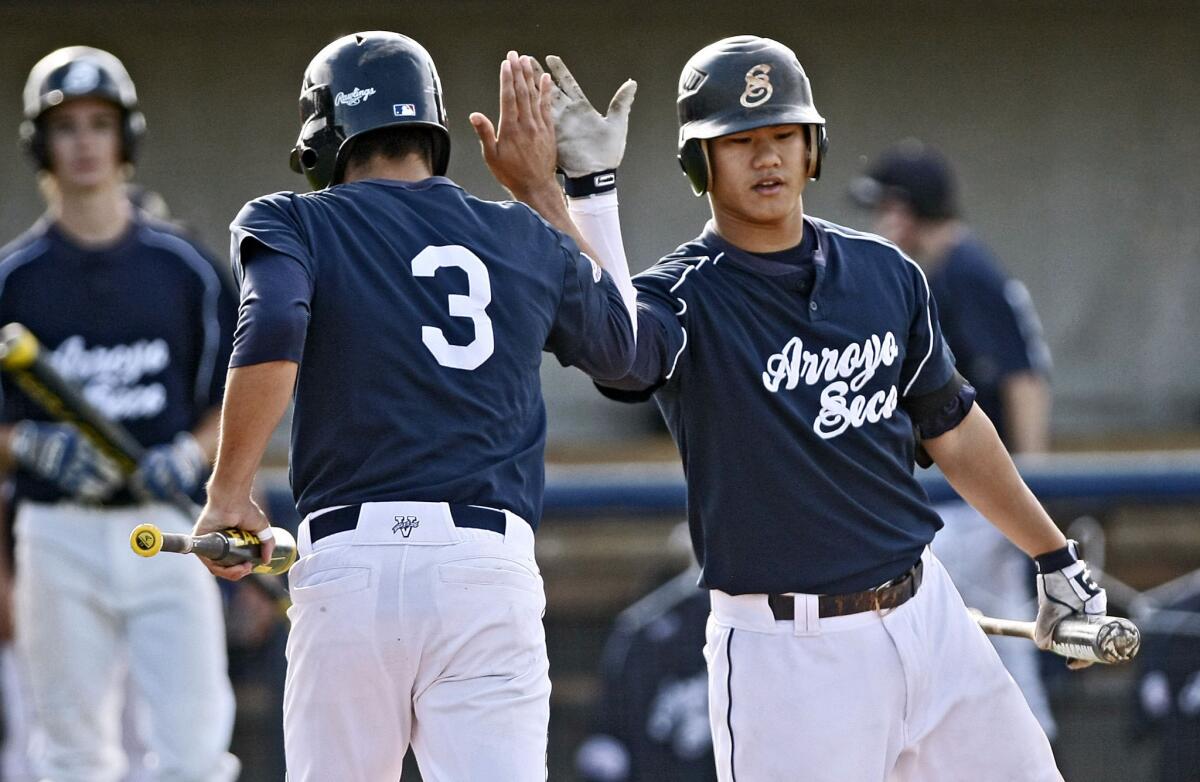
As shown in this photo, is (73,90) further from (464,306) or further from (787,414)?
(787,414)

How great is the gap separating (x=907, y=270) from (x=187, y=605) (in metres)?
2.70

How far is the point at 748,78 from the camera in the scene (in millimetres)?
3848

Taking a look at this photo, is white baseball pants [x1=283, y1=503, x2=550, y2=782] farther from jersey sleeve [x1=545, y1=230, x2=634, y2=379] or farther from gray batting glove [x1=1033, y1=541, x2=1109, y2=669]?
gray batting glove [x1=1033, y1=541, x2=1109, y2=669]

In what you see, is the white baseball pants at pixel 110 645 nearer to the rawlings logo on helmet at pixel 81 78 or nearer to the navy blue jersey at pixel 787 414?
the rawlings logo on helmet at pixel 81 78

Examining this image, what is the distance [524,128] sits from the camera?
12.5 feet

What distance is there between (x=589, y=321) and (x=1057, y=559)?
1.26 metres

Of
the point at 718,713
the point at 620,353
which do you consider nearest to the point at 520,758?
the point at 718,713

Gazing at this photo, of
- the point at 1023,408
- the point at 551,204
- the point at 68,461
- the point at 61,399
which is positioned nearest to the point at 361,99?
the point at 551,204

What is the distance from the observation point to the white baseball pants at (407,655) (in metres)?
3.32

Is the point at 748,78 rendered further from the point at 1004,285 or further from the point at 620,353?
the point at 1004,285

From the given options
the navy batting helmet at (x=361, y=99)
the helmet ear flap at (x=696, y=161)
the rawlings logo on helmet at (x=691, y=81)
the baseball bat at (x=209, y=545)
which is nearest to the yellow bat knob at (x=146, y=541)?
the baseball bat at (x=209, y=545)

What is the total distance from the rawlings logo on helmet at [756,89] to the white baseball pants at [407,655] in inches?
43.5

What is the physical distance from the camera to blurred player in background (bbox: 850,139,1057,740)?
6.50 meters

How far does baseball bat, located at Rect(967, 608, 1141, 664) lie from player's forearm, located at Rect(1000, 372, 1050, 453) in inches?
108
